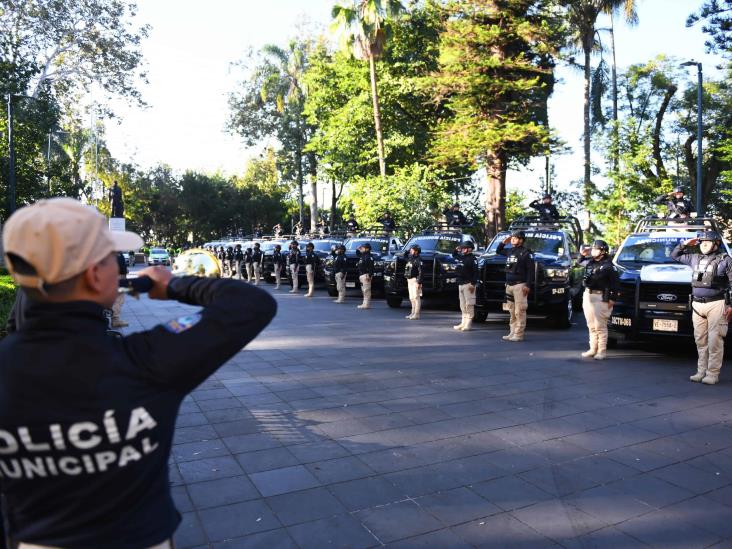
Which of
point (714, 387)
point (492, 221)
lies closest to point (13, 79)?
point (492, 221)

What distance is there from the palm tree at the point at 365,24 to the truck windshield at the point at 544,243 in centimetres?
1486

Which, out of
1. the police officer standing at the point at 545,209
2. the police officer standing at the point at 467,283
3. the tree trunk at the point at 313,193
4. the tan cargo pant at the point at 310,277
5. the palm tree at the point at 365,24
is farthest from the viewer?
the tree trunk at the point at 313,193

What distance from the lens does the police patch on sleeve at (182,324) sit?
1.68 m

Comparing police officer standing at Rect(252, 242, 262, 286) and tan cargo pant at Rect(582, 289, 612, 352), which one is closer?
tan cargo pant at Rect(582, 289, 612, 352)

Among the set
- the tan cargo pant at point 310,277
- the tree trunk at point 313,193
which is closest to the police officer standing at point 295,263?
the tan cargo pant at point 310,277

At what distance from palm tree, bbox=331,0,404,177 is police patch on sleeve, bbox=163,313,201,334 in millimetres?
26594

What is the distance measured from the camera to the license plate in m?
8.75

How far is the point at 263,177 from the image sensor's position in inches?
2403

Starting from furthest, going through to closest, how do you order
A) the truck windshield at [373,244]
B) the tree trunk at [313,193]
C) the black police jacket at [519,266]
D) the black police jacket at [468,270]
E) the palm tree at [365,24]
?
the tree trunk at [313,193], the palm tree at [365,24], the truck windshield at [373,244], the black police jacket at [468,270], the black police jacket at [519,266]

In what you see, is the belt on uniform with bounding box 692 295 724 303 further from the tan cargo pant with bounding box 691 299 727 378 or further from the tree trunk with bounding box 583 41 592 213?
the tree trunk with bounding box 583 41 592 213

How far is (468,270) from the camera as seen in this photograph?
12.4 metres

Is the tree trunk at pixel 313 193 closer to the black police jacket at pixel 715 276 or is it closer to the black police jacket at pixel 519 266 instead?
the black police jacket at pixel 519 266

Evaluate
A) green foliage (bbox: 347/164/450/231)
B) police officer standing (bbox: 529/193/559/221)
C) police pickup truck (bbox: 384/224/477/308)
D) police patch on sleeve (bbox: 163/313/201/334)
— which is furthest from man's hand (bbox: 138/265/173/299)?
green foliage (bbox: 347/164/450/231)

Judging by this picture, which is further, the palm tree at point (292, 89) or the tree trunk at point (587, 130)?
the palm tree at point (292, 89)
